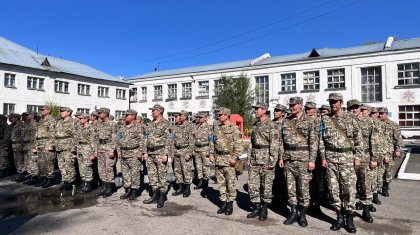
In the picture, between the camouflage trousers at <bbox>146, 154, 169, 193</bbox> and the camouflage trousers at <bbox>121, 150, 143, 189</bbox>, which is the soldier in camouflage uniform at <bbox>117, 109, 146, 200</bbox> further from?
the camouflage trousers at <bbox>146, 154, 169, 193</bbox>

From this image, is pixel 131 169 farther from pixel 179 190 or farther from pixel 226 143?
pixel 226 143

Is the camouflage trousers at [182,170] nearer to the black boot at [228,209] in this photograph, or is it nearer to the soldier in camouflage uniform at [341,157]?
the black boot at [228,209]

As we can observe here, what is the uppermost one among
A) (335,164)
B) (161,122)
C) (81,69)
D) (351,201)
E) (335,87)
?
(81,69)

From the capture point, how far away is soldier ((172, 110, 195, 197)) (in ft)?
24.9

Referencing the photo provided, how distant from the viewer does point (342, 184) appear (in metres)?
4.96

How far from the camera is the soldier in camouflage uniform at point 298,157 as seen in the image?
17.0ft

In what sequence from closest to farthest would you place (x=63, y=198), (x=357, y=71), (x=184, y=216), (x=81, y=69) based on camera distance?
(x=184, y=216), (x=63, y=198), (x=357, y=71), (x=81, y=69)

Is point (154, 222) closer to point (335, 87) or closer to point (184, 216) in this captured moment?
point (184, 216)

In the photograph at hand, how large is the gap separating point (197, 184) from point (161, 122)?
2451mm

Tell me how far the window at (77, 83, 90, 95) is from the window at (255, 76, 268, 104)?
59.6 ft

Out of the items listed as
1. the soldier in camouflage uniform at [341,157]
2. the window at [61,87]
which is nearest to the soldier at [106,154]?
the soldier in camouflage uniform at [341,157]

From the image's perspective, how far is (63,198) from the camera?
7.13 metres

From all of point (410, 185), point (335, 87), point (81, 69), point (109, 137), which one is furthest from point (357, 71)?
point (81, 69)

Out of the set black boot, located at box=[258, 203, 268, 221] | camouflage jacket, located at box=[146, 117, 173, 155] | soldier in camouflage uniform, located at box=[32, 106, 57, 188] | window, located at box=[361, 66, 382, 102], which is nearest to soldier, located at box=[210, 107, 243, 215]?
black boot, located at box=[258, 203, 268, 221]
